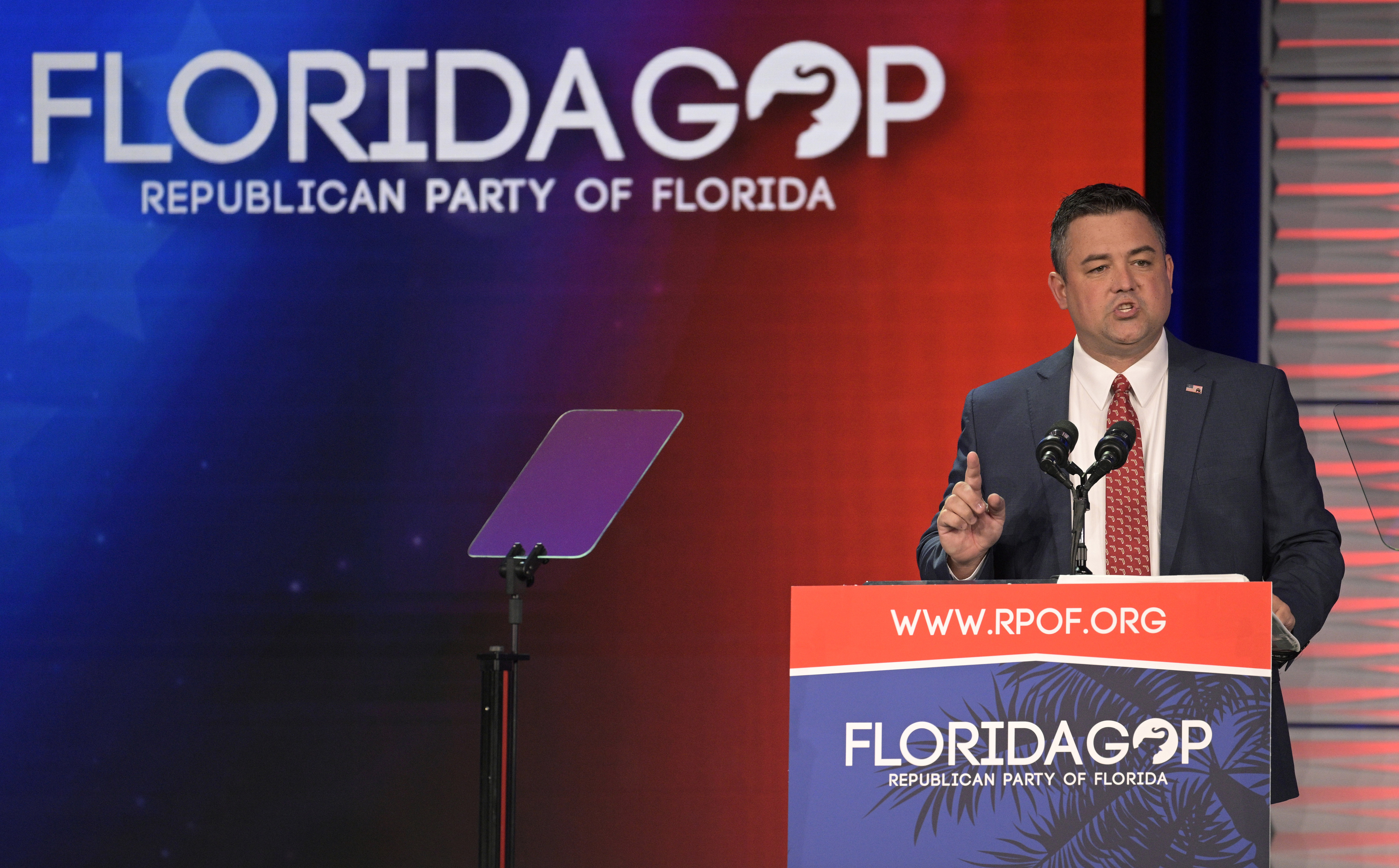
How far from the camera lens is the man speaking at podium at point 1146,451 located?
2.51 meters

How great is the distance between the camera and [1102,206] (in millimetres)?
2650

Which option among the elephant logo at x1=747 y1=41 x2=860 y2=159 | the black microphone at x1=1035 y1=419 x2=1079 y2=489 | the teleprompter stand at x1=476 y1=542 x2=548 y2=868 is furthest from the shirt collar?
the elephant logo at x1=747 y1=41 x2=860 y2=159

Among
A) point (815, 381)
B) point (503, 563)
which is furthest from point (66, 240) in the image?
point (815, 381)

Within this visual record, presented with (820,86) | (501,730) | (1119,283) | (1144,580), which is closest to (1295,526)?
(1119,283)

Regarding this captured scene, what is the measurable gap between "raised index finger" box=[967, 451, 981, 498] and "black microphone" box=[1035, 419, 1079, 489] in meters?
0.10

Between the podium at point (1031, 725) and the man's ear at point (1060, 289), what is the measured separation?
111cm

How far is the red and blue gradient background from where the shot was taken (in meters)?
4.11

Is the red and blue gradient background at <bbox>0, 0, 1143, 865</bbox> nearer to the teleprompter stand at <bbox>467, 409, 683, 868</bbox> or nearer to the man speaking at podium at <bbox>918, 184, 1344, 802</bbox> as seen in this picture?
the teleprompter stand at <bbox>467, 409, 683, 868</bbox>

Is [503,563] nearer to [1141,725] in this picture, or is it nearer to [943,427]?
[943,427]

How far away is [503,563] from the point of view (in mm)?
3230

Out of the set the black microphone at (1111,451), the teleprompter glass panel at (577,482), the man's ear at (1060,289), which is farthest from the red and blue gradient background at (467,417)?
the black microphone at (1111,451)

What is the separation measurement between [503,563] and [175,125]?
6.62ft

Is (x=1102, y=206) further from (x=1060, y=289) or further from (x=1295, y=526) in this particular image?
(x=1295, y=526)

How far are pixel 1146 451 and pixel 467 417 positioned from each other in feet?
7.30
